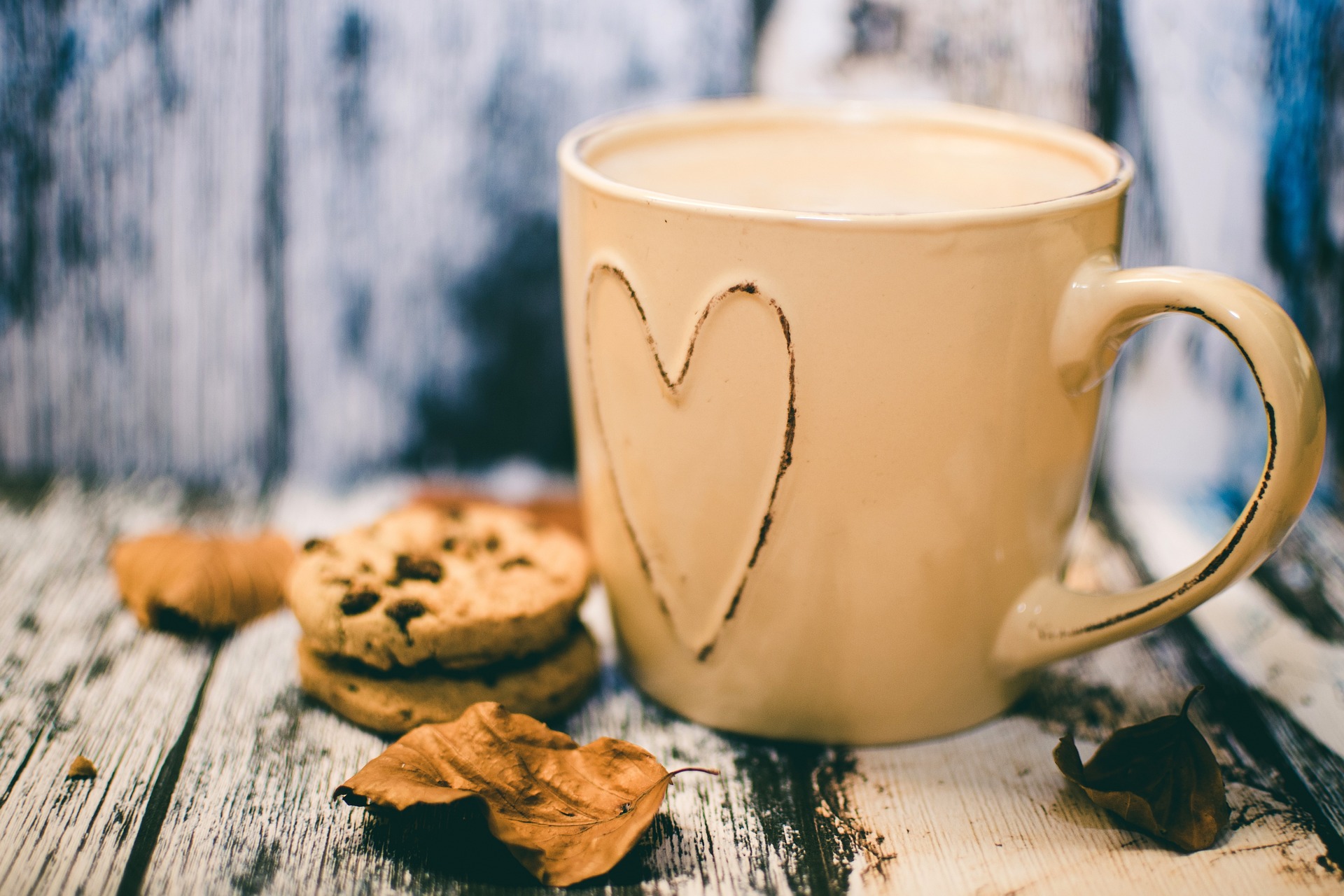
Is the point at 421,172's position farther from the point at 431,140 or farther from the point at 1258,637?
the point at 1258,637

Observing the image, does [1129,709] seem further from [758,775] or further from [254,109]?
[254,109]

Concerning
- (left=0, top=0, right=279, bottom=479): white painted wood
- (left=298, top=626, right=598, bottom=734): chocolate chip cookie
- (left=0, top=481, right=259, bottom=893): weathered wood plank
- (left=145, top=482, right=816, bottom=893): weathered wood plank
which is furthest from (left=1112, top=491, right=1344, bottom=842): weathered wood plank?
(left=0, top=0, right=279, bottom=479): white painted wood

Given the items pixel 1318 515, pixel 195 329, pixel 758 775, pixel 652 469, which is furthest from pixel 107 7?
pixel 1318 515

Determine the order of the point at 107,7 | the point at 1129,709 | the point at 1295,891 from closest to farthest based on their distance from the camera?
the point at 1295,891, the point at 1129,709, the point at 107,7

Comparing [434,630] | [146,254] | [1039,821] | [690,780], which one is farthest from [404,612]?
[146,254]

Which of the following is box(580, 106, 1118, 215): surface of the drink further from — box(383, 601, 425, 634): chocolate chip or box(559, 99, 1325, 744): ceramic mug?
box(383, 601, 425, 634): chocolate chip

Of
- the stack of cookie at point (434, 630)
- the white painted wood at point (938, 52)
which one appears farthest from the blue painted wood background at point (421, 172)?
the stack of cookie at point (434, 630)
